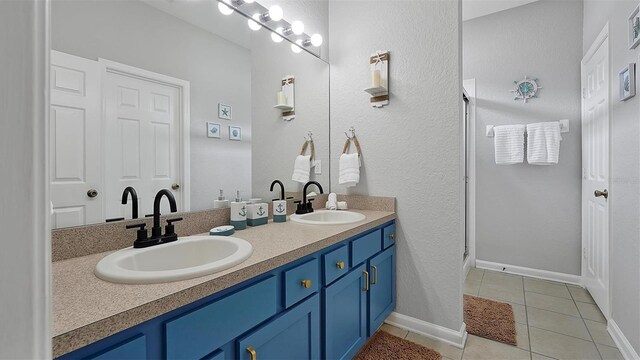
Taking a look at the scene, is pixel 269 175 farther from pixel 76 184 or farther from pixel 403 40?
pixel 403 40

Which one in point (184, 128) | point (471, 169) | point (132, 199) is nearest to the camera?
point (132, 199)

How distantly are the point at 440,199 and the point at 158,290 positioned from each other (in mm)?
1608

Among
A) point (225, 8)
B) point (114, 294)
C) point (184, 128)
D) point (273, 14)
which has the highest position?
point (273, 14)

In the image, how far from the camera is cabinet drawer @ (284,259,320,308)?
1067mm

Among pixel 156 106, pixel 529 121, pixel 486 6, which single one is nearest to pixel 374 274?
pixel 156 106

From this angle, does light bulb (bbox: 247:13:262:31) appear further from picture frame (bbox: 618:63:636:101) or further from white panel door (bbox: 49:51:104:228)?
picture frame (bbox: 618:63:636:101)

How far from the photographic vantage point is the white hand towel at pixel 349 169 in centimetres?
205

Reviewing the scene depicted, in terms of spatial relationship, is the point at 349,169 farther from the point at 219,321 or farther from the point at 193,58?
the point at 219,321

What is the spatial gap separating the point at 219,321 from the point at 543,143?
10.3ft

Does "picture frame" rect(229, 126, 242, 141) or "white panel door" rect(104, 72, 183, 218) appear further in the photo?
"picture frame" rect(229, 126, 242, 141)

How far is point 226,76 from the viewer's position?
1.53 metres

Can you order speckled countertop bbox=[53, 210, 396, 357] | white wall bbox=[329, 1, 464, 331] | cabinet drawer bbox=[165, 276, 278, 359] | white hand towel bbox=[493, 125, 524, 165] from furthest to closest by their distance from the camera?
white hand towel bbox=[493, 125, 524, 165] < white wall bbox=[329, 1, 464, 331] < cabinet drawer bbox=[165, 276, 278, 359] < speckled countertop bbox=[53, 210, 396, 357]

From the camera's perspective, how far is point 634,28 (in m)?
1.49
